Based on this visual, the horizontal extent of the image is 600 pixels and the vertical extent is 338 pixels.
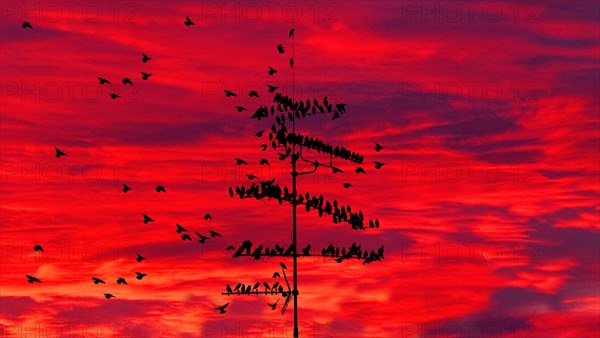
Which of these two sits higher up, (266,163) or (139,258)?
(266,163)

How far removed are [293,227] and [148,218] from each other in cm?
688

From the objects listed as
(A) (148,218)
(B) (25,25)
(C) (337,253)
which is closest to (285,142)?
(C) (337,253)

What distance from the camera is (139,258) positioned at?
126 ft

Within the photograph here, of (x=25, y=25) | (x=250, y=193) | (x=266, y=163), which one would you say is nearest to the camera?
(x=250, y=193)

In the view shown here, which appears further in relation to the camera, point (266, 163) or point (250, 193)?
point (266, 163)

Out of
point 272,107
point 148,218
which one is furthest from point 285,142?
point 148,218

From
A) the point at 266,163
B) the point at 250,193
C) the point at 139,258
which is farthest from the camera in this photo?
the point at 139,258

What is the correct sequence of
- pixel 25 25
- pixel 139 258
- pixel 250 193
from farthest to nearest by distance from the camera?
pixel 25 25
pixel 139 258
pixel 250 193

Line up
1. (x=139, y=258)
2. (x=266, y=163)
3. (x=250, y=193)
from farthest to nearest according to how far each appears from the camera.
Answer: (x=139, y=258) → (x=266, y=163) → (x=250, y=193)

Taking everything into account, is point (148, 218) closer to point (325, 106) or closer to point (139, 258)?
point (139, 258)

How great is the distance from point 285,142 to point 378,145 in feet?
13.0

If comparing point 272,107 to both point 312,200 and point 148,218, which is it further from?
point 148,218

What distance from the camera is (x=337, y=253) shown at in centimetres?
3397

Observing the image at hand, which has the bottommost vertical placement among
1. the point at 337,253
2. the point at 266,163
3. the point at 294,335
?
the point at 294,335
